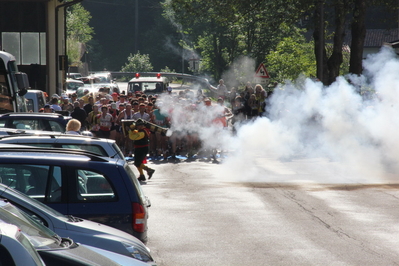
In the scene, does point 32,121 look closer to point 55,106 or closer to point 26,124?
point 26,124

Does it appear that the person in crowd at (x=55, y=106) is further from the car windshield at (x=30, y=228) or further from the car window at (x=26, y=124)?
the car windshield at (x=30, y=228)

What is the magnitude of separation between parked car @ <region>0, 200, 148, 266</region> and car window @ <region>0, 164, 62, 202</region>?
1.52 m

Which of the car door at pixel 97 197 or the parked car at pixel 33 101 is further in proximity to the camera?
the parked car at pixel 33 101

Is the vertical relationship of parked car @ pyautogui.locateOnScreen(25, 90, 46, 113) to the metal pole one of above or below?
below

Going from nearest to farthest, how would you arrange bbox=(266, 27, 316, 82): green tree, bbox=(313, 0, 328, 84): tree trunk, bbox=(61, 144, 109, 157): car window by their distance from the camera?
bbox=(61, 144, 109, 157): car window, bbox=(313, 0, 328, 84): tree trunk, bbox=(266, 27, 316, 82): green tree

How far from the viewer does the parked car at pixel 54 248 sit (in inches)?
155

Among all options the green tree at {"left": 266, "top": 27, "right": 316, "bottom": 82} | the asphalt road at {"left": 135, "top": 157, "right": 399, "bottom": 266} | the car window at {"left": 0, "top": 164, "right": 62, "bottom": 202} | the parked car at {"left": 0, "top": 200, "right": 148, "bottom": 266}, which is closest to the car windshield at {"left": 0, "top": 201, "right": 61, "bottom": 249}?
the parked car at {"left": 0, "top": 200, "right": 148, "bottom": 266}

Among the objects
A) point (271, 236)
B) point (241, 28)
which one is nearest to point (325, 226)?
point (271, 236)

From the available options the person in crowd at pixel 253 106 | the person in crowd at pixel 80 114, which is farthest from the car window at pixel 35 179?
the person in crowd at pixel 253 106

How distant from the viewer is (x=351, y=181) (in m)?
14.9

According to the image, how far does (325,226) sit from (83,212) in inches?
187

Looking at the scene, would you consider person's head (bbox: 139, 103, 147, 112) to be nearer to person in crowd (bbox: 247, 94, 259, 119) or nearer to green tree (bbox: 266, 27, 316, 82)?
person in crowd (bbox: 247, 94, 259, 119)

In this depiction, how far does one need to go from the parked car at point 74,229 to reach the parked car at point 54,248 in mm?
570

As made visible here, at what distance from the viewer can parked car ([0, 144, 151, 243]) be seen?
21.1 ft
